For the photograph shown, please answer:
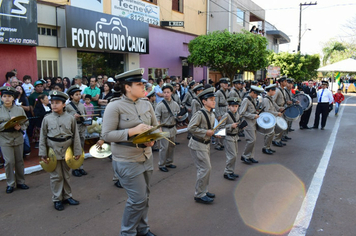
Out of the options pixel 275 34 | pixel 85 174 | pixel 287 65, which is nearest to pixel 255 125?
pixel 85 174

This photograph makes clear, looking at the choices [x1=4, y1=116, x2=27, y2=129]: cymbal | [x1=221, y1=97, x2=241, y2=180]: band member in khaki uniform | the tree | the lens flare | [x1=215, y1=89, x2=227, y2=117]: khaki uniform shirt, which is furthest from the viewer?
the tree

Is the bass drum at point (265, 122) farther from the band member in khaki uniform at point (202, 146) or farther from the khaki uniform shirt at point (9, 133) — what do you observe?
the khaki uniform shirt at point (9, 133)

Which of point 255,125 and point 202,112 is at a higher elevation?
point 202,112

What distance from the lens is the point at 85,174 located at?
673 centimetres

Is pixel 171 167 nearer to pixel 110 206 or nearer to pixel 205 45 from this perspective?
pixel 110 206

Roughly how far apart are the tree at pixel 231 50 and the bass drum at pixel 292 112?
6.68 metres

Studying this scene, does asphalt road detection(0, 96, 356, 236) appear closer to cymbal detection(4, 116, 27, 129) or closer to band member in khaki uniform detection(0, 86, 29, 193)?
band member in khaki uniform detection(0, 86, 29, 193)

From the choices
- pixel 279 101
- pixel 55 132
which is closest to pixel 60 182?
pixel 55 132

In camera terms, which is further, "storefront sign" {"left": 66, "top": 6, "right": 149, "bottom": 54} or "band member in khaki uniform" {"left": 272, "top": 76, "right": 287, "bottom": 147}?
"storefront sign" {"left": 66, "top": 6, "right": 149, "bottom": 54}

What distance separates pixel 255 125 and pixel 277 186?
206 centimetres

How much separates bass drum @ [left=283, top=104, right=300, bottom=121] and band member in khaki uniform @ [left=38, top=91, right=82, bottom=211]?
7.15m

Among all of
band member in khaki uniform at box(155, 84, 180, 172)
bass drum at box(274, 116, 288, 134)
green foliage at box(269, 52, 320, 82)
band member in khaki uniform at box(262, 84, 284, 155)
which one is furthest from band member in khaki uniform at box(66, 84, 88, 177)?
green foliage at box(269, 52, 320, 82)

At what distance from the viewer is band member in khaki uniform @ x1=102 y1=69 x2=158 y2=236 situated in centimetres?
357

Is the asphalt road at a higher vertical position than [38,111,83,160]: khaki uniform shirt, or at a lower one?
lower
